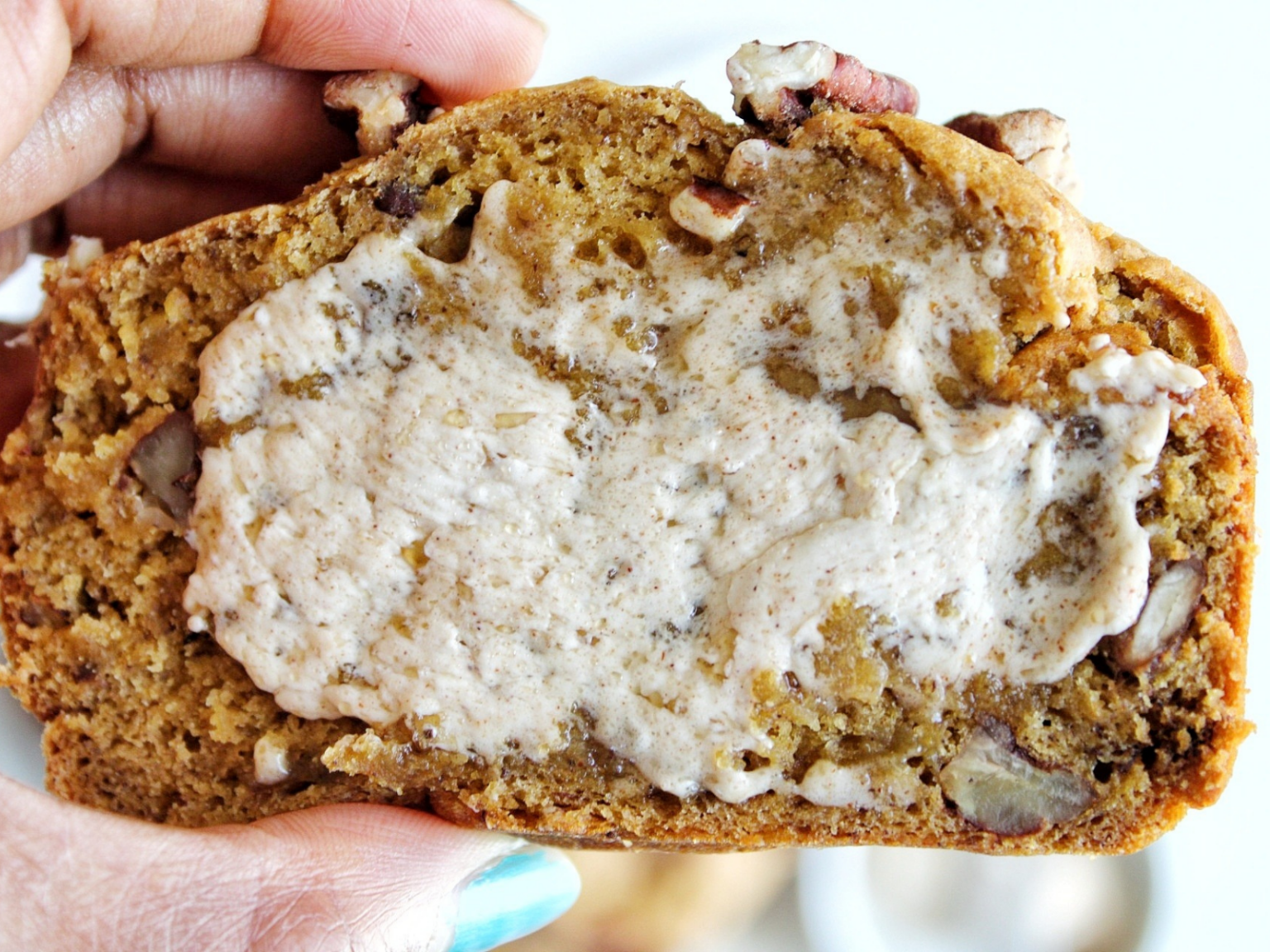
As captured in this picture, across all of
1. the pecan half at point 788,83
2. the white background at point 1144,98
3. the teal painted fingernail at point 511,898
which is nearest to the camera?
the pecan half at point 788,83

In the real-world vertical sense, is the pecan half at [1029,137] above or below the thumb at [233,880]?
above

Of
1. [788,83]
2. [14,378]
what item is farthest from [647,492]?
[14,378]

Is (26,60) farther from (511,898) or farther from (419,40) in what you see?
(511,898)

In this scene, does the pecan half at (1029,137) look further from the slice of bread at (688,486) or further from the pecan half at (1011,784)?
the pecan half at (1011,784)

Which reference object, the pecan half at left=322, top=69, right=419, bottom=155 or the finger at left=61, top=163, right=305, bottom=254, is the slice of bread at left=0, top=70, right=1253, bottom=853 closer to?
the pecan half at left=322, top=69, right=419, bottom=155

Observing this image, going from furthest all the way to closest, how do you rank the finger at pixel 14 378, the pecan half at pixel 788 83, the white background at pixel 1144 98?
the white background at pixel 1144 98 → the finger at pixel 14 378 → the pecan half at pixel 788 83

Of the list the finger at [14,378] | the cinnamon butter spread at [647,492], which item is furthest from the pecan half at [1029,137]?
the finger at [14,378]
